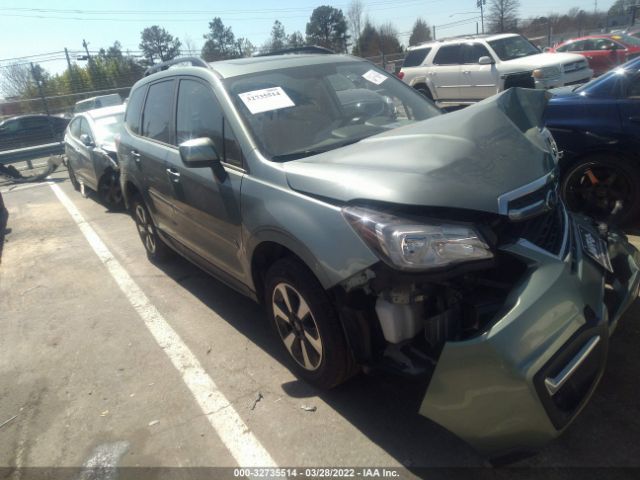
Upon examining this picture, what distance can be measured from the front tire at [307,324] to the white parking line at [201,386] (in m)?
0.48

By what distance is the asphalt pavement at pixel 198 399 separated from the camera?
2.40 metres

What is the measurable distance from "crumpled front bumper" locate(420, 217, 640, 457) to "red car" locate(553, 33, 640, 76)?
1719 centimetres

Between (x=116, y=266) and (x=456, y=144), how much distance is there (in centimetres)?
433

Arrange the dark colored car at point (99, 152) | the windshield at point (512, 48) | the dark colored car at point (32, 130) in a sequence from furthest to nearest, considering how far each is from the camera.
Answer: the dark colored car at point (32, 130), the windshield at point (512, 48), the dark colored car at point (99, 152)

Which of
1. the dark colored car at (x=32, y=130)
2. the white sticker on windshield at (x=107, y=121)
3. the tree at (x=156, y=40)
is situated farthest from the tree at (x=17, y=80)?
the tree at (x=156, y=40)

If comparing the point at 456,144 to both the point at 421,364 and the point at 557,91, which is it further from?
the point at 557,91

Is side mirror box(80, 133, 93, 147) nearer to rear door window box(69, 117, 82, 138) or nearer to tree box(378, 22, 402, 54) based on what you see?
rear door window box(69, 117, 82, 138)

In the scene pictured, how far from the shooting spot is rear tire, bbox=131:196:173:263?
492 centimetres

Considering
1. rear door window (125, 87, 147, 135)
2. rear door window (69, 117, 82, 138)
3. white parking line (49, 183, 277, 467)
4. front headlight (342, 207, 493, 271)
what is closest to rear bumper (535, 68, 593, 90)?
rear door window (125, 87, 147, 135)

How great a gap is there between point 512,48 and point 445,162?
11.7 metres

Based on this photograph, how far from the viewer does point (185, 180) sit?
11.6 ft

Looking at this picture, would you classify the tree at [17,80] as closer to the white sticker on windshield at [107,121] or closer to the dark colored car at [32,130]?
the dark colored car at [32,130]

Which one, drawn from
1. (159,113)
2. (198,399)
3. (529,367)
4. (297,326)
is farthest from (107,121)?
(529,367)

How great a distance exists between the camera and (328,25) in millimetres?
59844
